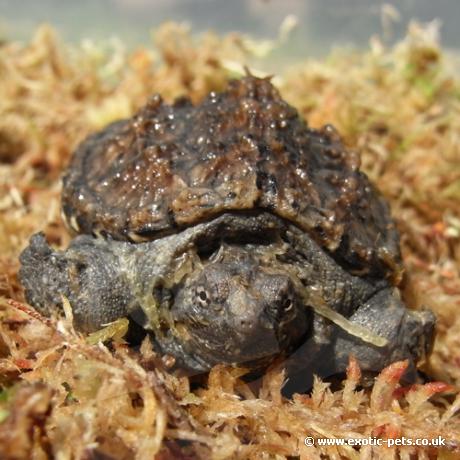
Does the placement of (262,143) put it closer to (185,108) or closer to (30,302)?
(185,108)

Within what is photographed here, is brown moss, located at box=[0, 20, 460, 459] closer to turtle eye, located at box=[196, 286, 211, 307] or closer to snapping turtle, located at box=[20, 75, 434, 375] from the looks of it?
snapping turtle, located at box=[20, 75, 434, 375]

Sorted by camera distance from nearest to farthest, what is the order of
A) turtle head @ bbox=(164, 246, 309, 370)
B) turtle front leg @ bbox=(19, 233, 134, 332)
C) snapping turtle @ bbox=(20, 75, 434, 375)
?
turtle head @ bbox=(164, 246, 309, 370), snapping turtle @ bbox=(20, 75, 434, 375), turtle front leg @ bbox=(19, 233, 134, 332)

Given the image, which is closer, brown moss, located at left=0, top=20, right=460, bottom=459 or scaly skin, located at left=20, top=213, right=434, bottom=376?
brown moss, located at left=0, top=20, right=460, bottom=459

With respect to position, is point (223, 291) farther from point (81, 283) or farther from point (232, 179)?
point (81, 283)

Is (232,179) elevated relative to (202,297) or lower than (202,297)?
elevated

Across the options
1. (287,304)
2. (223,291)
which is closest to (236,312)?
(223,291)

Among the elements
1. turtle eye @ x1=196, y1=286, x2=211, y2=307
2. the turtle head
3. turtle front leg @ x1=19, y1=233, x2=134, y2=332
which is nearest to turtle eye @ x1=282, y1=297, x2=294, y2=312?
the turtle head

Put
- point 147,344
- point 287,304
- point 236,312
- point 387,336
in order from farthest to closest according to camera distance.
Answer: point 387,336, point 147,344, point 287,304, point 236,312

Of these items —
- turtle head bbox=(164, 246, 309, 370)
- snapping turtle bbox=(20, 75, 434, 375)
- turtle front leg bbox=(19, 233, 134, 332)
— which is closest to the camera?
turtle head bbox=(164, 246, 309, 370)
